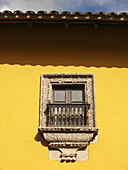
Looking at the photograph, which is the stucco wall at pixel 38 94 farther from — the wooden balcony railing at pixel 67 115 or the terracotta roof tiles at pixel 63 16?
the terracotta roof tiles at pixel 63 16

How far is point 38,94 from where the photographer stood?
16.2 ft

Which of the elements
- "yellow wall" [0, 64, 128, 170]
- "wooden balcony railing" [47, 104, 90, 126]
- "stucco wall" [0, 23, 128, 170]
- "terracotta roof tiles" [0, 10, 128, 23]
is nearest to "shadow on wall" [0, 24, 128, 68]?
"stucco wall" [0, 23, 128, 170]

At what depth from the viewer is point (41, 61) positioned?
520 cm

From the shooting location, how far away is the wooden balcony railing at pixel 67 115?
4.61 meters

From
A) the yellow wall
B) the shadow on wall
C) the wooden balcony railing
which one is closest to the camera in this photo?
the yellow wall

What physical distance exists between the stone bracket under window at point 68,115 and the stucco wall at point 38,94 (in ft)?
0.40

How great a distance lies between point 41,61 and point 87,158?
218cm

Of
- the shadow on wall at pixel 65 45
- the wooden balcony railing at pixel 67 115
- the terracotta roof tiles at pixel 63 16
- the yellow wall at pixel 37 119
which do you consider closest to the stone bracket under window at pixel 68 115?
the wooden balcony railing at pixel 67 115

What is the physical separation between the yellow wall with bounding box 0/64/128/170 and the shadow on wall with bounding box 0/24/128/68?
163mm

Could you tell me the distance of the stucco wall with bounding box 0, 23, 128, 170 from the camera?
14.6ft

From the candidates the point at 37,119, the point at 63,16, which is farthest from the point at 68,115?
the point at 63,16

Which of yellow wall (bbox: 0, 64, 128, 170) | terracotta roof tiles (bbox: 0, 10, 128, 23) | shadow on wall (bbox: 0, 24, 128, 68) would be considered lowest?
yellow wall (bbox: 0, 64, 128, 170)

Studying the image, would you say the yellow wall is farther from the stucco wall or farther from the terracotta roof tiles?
the terracotta roof tiles

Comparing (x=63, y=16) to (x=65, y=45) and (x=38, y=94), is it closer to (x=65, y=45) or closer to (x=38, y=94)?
(x=65, y=45)
